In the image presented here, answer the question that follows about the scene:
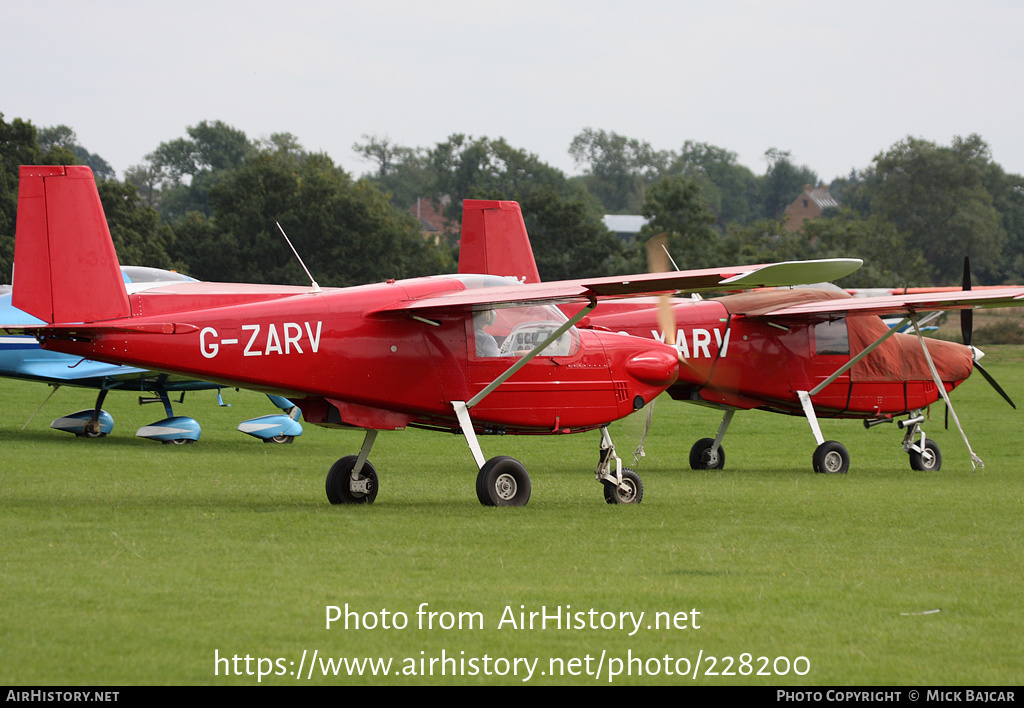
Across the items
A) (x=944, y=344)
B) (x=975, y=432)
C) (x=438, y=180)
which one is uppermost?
(x=438, y=180)

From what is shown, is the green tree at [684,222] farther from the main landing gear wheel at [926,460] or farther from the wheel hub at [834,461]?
the wheel hub at [834,461]

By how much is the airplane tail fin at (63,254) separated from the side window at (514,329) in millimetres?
3406

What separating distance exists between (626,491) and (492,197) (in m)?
63.1

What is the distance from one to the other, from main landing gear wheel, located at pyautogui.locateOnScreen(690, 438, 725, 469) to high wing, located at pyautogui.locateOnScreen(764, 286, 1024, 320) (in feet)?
6.61

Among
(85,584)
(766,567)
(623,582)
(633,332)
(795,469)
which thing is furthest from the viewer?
(795,469)

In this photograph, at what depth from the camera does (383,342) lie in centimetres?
Result: 1149

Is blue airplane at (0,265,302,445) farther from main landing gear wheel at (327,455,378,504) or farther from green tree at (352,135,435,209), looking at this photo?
green tree at (352,135,435,209)

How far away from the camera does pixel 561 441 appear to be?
858 inches

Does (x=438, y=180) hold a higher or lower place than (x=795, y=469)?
higher

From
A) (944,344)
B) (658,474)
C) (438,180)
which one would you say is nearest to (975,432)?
(944,344)

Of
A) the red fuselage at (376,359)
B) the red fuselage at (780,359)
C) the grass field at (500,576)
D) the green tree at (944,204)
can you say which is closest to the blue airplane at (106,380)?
the grass field at (500,576)

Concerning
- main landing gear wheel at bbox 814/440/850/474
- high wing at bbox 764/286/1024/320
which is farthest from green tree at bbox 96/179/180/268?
main landing gear wheel at bbox 814/440/850/474
